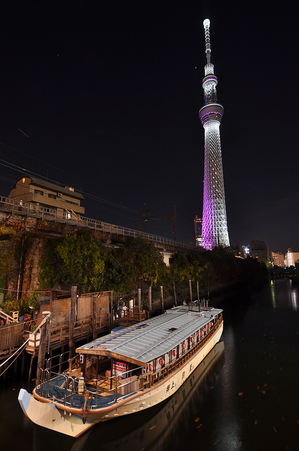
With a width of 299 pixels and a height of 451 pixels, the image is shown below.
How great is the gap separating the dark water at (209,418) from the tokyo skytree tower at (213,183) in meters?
87.1

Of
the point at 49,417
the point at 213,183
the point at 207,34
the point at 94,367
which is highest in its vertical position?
the point at 207,34

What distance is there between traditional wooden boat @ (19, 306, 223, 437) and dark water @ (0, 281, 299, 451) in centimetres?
84

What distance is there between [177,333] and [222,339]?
11.6 metres

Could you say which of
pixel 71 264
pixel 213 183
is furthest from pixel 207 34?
pixel 71 264

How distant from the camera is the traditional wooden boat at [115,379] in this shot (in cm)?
976

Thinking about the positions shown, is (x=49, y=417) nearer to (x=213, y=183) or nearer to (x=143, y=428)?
(x=143, y=428)

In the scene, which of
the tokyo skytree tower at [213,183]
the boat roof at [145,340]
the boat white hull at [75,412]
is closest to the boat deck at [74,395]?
the boat white hull at [75,412]

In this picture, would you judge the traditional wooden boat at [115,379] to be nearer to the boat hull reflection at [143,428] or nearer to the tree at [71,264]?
the boat hull reflection at [143,428]

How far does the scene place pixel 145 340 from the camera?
548 inches

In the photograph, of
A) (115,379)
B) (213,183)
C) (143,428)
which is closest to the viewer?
(115,379)

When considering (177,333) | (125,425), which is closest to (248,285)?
(177,333)

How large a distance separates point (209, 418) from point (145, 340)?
15.9 ft

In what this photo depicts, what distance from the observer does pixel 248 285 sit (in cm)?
7862

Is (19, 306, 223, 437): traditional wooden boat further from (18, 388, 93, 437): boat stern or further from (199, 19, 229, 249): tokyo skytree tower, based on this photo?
(199, 19, 229, 249): tokyo skytree tower
